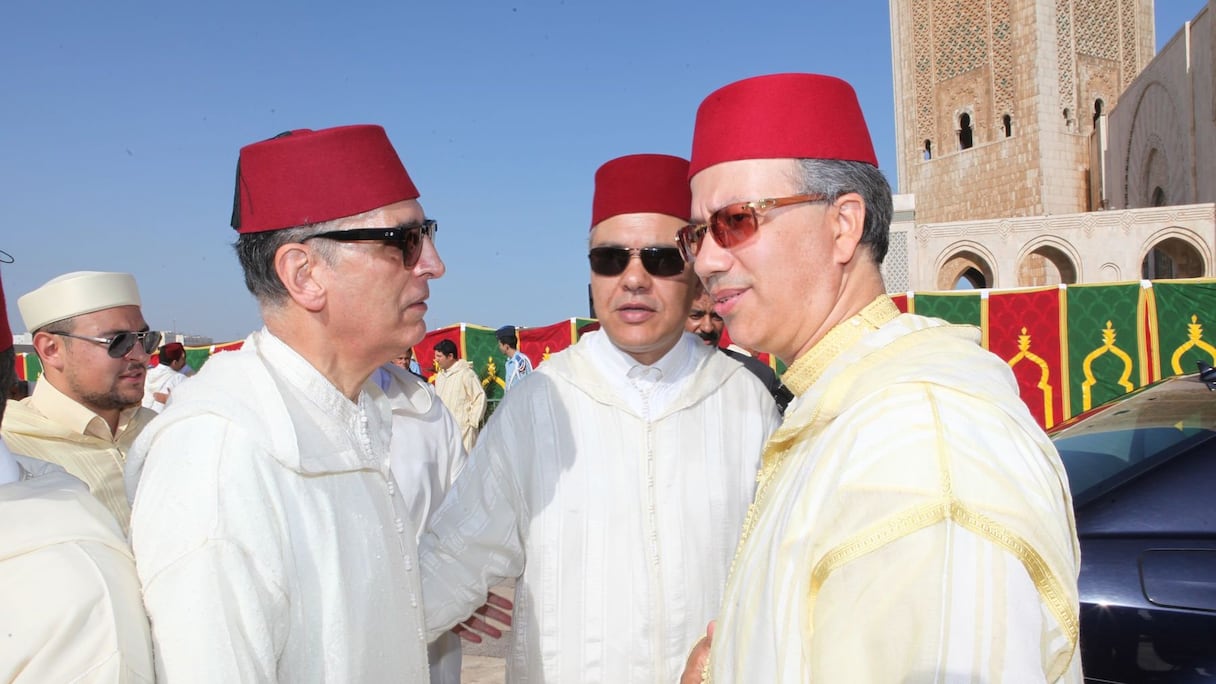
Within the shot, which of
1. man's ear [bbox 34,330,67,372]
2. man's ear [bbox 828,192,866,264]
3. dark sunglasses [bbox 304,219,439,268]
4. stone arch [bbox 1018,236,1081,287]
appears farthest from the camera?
stone arch [bbox 1018,236,1081,287]

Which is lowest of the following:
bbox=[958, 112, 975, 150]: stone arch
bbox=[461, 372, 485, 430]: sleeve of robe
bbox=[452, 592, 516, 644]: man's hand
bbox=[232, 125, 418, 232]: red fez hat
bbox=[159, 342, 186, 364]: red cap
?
bbox=[461, 372, 485, 430]: sleeve of robe

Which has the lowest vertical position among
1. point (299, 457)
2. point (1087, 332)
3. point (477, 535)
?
point (1087, 332)

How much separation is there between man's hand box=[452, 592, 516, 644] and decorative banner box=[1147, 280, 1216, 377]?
9130 millimetres

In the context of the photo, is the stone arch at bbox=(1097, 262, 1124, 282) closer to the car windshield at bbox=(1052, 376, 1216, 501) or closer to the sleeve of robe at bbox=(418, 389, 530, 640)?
the car windshield at bbox=(1052, 376, 1216, 501)

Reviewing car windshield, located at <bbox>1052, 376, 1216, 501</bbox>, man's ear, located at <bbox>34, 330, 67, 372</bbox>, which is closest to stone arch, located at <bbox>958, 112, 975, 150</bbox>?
car windshield, located at <bbox>1052, 376, 1216, 501</bbox>

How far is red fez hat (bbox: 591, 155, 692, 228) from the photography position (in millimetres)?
2195

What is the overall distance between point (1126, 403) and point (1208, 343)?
704 cm

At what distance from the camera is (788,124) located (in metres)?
1.27

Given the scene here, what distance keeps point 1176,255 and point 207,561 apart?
24.8m

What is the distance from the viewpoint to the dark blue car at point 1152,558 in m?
1.99

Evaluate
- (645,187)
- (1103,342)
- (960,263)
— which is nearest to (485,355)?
(1103,342)

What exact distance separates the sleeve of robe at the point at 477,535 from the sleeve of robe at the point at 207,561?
0.76m

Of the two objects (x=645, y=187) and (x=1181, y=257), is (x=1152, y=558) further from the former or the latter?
(x=1181, y=257)

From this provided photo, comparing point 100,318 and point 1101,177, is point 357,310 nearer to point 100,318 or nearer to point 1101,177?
point 100,318
